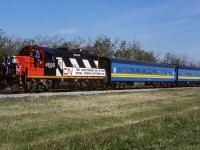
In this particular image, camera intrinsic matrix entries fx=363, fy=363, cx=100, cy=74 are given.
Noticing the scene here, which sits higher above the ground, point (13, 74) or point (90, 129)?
point (13, 74)

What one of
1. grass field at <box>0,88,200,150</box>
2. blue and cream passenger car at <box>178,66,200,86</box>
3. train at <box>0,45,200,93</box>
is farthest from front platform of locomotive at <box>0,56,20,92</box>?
blue and cream passenger car at <box>178,66,200,86</box>

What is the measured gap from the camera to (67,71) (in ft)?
109

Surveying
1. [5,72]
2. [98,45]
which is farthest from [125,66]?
[98,45]

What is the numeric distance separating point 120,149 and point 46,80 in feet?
70.7

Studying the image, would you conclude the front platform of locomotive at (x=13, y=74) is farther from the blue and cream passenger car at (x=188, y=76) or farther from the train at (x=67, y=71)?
the blue and cream passenger car at (x=188, y=76)

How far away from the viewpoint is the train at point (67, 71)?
29.0m

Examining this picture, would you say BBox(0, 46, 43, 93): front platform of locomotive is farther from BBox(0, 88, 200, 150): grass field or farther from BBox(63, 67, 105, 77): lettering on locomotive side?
BBox(0, 88, 200, 150): grass field

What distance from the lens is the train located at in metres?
29.0

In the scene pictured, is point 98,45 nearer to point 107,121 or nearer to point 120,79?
point 120,79

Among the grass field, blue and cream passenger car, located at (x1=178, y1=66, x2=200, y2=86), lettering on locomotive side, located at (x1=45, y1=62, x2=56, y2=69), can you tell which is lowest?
the grass field

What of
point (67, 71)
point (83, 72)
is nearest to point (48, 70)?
point (67, 71)

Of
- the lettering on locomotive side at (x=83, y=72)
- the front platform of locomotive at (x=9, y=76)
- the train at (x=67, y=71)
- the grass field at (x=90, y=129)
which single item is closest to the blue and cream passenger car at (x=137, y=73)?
the train at (x=67, y=71)

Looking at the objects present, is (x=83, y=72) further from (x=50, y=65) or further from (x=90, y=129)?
(x=90, y=129)

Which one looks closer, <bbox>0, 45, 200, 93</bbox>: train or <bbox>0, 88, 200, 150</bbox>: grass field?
<bbox>0, 88, 200, 150</bbox>: grass field
